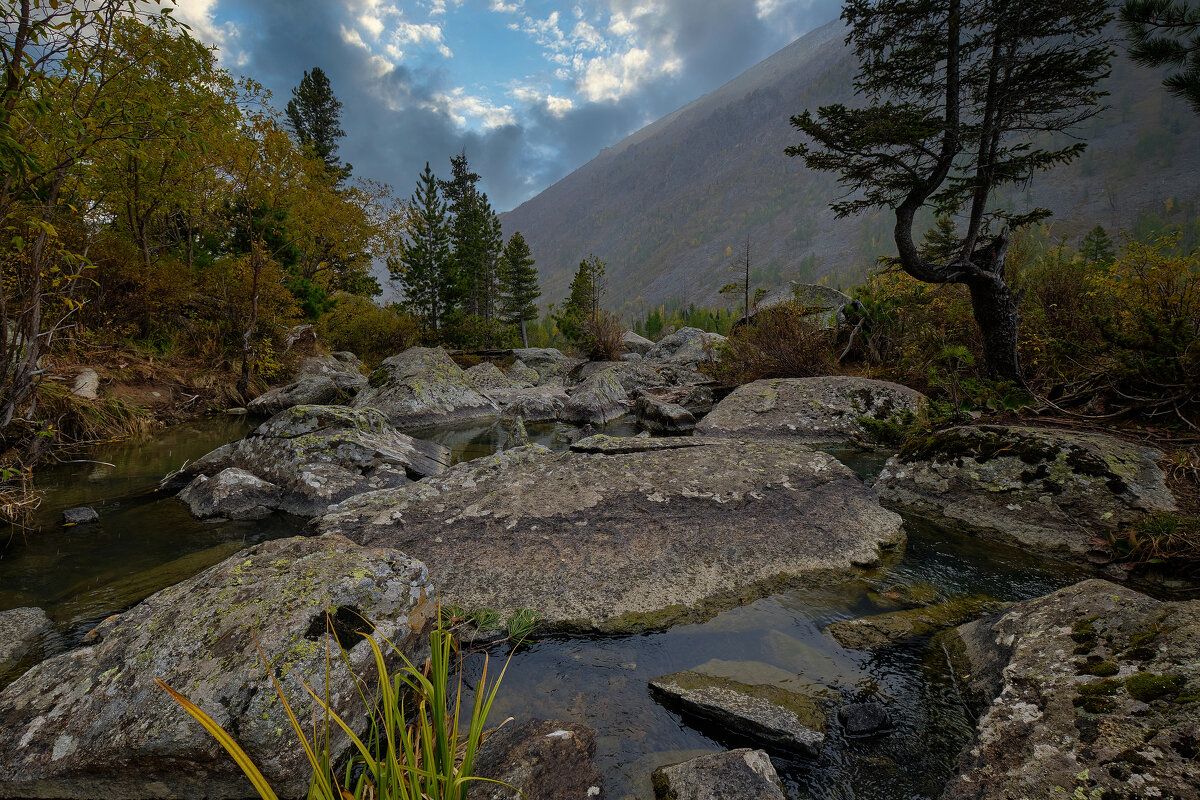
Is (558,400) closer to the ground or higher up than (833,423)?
higher up

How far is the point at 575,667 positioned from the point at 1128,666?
2.57m

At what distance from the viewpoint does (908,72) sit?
911cm

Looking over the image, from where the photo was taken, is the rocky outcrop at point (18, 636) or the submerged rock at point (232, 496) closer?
the rocky outcrop at point (18, 636)

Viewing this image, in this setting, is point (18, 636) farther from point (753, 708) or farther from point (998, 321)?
point (998, 321)

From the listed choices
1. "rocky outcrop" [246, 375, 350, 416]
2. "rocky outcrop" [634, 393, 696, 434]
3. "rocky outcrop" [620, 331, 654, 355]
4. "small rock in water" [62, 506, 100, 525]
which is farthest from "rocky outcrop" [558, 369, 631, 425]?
"rocky outcrop" [620, 331, 654, 355]

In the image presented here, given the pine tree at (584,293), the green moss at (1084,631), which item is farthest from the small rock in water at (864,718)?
the pine tree at (584,293)

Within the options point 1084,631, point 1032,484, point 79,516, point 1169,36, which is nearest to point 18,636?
point 79,516

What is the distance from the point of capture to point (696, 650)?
10.1 feet

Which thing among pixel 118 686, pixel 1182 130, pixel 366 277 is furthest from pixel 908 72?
pixel 1182 130

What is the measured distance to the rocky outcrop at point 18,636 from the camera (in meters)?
3.00

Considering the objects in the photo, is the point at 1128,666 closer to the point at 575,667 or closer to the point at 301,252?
the point at 575,667

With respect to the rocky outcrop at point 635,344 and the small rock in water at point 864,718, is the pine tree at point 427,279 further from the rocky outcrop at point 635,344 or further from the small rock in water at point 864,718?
the small rock in water at point 864,718

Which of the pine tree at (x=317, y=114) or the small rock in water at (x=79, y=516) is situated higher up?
the pine tree at (x=317, y=114)

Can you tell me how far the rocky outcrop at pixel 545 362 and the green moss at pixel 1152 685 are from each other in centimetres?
2015
